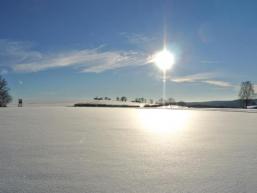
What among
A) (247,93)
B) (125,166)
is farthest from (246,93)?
(125,166)

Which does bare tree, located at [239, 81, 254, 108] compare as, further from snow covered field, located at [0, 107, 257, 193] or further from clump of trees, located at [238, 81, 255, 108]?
snow covered field, located at [0, 107, 257, 193]

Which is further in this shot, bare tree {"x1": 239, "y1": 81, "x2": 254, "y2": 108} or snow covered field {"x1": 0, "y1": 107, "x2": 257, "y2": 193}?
bare tree {"x1": 239, "y1": 81, "x2": 254, "y2": 108}

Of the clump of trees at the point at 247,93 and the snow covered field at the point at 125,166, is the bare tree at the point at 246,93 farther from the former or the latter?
the snow covered field at the point at 125,166

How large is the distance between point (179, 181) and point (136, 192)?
485 mm

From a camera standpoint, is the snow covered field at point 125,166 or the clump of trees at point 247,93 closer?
the snow covered field at point 125,166

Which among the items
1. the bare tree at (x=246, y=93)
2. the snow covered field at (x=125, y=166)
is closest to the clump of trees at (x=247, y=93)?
the bare tree at (x=246, y=93)

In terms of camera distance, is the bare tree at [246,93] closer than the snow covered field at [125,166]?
No

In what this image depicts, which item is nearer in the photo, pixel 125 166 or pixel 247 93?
pixel 125 166

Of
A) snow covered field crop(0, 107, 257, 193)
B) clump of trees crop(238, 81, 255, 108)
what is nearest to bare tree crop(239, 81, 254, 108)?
clump of trees crop(238, 81, 255, 108)

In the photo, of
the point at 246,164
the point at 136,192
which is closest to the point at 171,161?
the point at 246,164

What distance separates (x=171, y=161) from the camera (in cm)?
357

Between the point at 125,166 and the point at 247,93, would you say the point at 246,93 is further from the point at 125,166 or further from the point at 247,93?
the point at 125,166

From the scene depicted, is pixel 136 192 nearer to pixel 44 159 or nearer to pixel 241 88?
pixel 44 159

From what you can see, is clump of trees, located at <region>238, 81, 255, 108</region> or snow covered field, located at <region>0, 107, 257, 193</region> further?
clump of trees, located at <region>238, 81, 255, 108</region>
